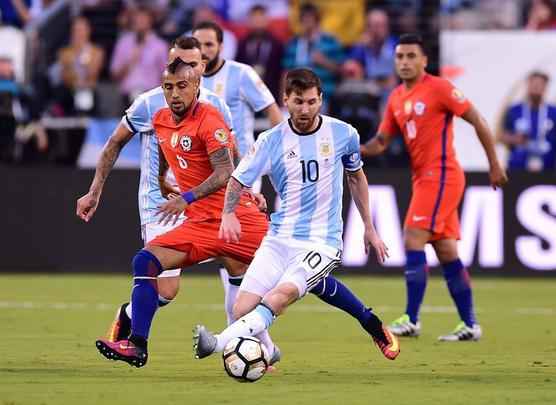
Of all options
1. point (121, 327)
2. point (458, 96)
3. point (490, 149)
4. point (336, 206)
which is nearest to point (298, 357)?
point (121, 327)

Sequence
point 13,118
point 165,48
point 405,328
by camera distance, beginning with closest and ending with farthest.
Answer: point 405,328, point 13,118, point 165,48

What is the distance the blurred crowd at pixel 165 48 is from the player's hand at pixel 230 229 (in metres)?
9.32

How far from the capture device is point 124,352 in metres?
8.07

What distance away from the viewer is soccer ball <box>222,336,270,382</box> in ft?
25.1

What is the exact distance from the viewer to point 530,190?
16.2 metres

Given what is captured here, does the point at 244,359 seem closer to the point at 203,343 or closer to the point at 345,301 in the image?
the point at 203,343

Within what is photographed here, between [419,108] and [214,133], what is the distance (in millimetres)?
3058

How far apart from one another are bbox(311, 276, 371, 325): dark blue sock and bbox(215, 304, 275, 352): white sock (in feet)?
2.03

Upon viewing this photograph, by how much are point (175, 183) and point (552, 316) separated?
187 inches

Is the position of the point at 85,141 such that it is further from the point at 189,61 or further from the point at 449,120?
the point at 189,61

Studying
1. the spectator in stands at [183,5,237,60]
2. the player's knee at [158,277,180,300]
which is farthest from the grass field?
the spectator in stands at [183,5,237,60]

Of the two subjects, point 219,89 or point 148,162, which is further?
point 219,89

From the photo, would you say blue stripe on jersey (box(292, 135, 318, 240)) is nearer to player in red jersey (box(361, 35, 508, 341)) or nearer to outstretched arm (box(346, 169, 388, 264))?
outstretched arm (box(346, 169, 388, 264))

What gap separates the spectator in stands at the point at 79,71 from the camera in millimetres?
18719
